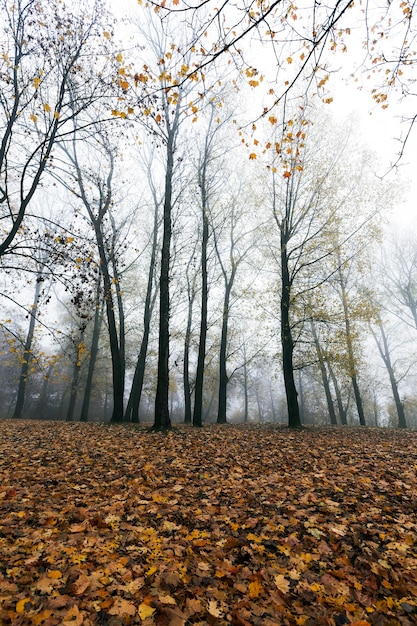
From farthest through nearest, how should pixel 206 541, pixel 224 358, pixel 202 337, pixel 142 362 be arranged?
pixel 224 358
pixel 142 362
pixel 202 337
pixel 206 541

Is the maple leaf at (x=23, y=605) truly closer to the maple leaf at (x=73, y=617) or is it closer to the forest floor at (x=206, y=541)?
the forest floor at (x=206, y=541)

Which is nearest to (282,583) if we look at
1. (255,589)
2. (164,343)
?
(255,589)

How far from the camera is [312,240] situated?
12211mm

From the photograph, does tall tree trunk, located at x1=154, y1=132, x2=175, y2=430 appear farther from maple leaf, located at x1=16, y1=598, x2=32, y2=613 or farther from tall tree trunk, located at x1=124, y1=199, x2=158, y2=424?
maple leaf, located at x1=16, y1=598, x2=32, y2=613

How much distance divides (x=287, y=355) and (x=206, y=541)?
29.9 ft

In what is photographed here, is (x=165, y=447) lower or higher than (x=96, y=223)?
lower

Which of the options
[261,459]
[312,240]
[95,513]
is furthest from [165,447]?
[312,240]

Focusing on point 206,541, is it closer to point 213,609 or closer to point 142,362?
point 213,609

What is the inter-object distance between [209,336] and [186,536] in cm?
2282

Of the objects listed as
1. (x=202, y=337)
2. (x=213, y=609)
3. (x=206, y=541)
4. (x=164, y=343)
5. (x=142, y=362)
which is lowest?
(x=213, y=609)

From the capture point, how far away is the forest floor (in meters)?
2.23

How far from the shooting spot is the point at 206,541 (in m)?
3.15

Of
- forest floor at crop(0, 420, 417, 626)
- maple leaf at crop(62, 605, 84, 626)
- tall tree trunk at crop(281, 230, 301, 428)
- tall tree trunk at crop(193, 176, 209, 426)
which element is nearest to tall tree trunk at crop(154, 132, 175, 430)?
tall tree trunk at crop(193, 176, 209, 426)

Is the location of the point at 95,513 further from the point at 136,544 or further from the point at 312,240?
the point at 312,240
